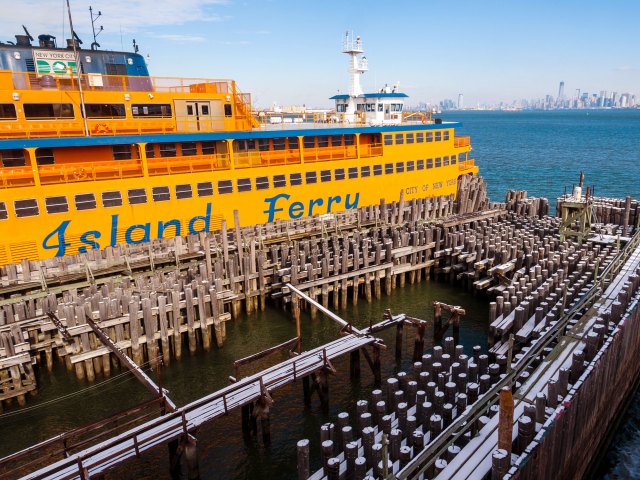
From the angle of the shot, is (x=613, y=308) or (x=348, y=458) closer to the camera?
(x=348, y=458)

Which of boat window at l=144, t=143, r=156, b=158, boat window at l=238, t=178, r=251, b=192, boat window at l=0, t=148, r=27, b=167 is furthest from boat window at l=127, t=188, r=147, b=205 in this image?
boat window at l=238, t=178, r=251, b=192

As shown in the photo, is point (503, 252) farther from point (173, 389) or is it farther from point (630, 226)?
point (173, 389)

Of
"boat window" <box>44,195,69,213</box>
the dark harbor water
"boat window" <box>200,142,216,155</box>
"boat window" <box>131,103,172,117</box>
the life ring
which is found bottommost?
the dark harbor water

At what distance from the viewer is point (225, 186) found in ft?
84.1

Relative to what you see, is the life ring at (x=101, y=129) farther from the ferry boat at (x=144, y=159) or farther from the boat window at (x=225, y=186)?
the boat window at (x=225, y=186)

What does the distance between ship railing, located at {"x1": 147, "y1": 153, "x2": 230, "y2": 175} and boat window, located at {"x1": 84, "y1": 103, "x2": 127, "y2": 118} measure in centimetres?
285

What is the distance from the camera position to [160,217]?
24047mm

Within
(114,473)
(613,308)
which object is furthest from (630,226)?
(114,473)

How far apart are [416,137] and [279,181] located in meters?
11.3

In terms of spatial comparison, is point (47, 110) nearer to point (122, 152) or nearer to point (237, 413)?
point (122, 152)

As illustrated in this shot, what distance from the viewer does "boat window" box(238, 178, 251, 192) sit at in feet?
85.4

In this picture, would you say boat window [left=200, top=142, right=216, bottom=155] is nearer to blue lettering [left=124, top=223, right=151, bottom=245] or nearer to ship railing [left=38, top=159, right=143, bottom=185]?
ship railing [left=38, top=159, right=143, bottom=185]

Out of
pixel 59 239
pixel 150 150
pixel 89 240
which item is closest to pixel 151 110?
pixel 150 150

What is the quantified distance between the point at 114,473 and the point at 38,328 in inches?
283
